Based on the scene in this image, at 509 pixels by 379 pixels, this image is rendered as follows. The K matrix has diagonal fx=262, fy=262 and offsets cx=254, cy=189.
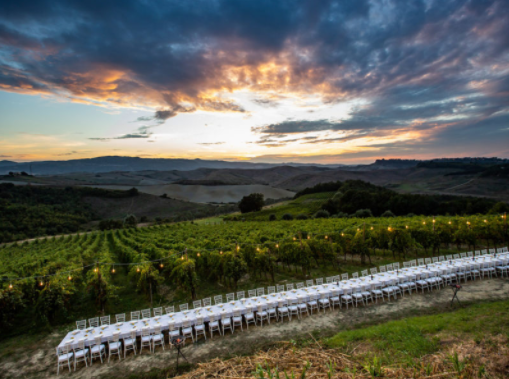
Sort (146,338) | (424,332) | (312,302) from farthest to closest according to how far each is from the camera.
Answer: (312,302) < (146,338) < (424,332)

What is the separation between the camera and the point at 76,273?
53.1ft

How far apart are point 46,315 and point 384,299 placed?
648 inches

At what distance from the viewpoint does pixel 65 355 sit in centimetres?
919

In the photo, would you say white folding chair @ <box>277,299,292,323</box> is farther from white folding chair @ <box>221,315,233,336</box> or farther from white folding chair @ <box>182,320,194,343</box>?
white folding chair @ <box>182,320,194,343</box>

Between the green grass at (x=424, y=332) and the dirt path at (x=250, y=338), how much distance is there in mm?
1592

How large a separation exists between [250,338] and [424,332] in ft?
20.4

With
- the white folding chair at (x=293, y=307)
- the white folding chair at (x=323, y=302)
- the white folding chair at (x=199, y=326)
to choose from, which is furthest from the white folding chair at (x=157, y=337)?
the white folding chair at (x=323, y=302)

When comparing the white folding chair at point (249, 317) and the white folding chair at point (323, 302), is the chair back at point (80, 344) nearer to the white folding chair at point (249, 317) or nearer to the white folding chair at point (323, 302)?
the white folding chair at point (249, 317)

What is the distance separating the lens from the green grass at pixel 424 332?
762 cm

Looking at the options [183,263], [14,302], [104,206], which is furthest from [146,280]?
[104,206]

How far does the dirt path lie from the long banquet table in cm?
A: 84

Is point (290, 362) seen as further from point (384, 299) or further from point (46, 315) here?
point (46, 315)

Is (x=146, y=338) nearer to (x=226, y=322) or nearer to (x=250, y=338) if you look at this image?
(x=226, y=322)

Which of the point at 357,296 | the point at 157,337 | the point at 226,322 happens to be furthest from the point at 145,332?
the point at 357,296
